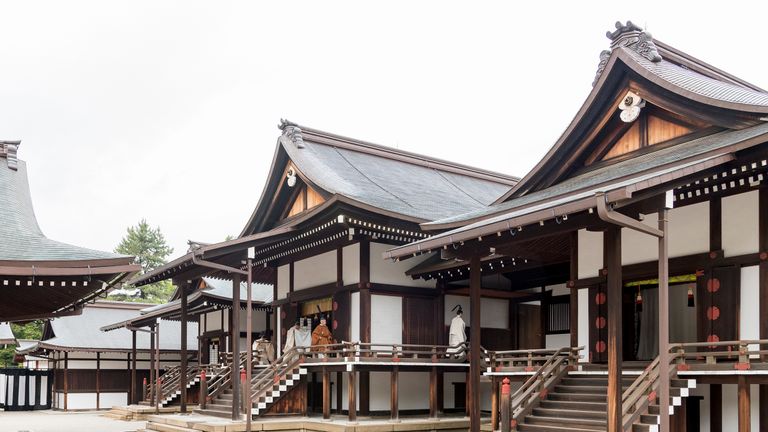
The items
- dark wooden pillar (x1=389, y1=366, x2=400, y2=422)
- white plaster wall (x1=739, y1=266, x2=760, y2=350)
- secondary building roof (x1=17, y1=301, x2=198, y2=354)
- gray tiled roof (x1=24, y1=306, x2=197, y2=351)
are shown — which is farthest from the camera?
gray tiled roof (x1=24, y1=306, x2=197, y2=351)

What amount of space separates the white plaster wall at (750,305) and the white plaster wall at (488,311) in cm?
933

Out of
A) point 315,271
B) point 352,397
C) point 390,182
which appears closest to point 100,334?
point 315,271

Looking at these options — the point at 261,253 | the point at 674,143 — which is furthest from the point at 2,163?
the point at 674,143

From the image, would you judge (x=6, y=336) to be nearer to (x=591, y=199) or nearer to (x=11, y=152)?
(x=11, y=152)

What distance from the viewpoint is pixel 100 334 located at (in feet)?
126

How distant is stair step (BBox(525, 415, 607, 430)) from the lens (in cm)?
1290

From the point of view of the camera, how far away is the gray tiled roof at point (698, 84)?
14397mm

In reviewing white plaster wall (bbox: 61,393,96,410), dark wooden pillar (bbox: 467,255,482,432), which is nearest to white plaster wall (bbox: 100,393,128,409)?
white plaster wall (bbox: 61,393,96,410)

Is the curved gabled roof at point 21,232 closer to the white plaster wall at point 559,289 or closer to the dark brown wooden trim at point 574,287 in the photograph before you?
the dark brown wooden trim at point 574,287

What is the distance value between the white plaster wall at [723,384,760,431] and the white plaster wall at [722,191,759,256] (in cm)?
218

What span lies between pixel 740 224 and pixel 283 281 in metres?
14.6

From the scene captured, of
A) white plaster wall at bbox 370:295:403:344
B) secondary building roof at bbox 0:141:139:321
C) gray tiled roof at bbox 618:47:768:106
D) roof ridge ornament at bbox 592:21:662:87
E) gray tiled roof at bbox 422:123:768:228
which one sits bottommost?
white plaster wall at bbox 370:295:403:344

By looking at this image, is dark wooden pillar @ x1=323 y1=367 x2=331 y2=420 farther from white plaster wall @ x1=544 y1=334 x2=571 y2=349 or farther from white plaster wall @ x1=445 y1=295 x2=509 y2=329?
white plaster wall @ x1=544 y1=334 x2=571 y2=349

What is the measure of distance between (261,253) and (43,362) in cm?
2347
